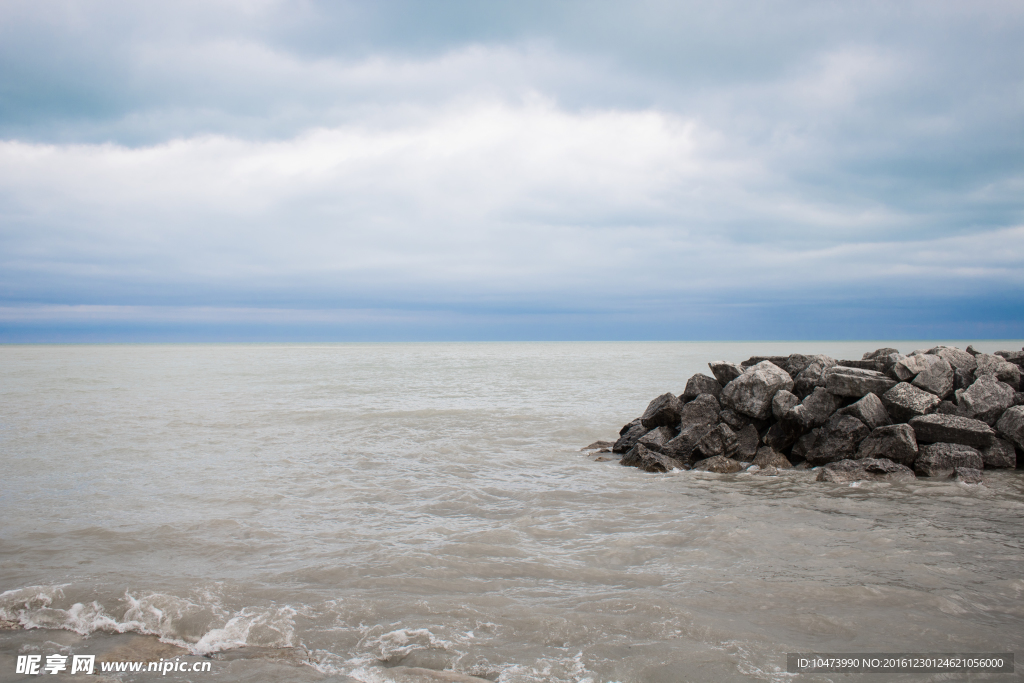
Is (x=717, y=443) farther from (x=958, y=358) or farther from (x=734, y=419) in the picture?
(x=958, y=358)

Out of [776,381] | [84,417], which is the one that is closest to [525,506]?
[776,381]

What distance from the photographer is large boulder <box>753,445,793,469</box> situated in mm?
12469

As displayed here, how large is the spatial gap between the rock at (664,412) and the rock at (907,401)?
443cm


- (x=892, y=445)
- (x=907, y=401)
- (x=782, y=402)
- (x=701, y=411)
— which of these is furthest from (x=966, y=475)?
(x=701, y=411)

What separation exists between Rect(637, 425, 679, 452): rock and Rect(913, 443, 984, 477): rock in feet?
16.0

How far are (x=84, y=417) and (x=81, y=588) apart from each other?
18286 millimetres

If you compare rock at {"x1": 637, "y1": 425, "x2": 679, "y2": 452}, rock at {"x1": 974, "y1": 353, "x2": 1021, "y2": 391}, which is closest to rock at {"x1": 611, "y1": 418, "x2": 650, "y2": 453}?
rock at {"x1": 637, "y1": 425, "x2": 679, "y2": 452}

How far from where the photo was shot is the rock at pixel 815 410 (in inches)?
500

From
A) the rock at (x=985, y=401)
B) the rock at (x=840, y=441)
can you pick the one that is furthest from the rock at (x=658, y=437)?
the rock at (x=985, y=401)

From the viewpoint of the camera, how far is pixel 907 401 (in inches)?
474

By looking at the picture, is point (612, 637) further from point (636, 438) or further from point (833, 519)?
point (636, 438)

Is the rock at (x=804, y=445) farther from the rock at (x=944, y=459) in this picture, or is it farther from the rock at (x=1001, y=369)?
the rock at (x=1001, y=369)

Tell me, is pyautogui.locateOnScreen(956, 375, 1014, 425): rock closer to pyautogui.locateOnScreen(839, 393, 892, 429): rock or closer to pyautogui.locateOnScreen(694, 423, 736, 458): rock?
pyautogui.locateOnScreen(839, 393, 892, 429): rock

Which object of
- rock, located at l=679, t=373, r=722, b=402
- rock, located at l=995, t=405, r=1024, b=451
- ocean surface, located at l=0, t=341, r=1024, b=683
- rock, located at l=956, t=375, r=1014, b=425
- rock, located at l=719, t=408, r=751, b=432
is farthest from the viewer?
rock, located at l=679, t=373, r=722, b=402
